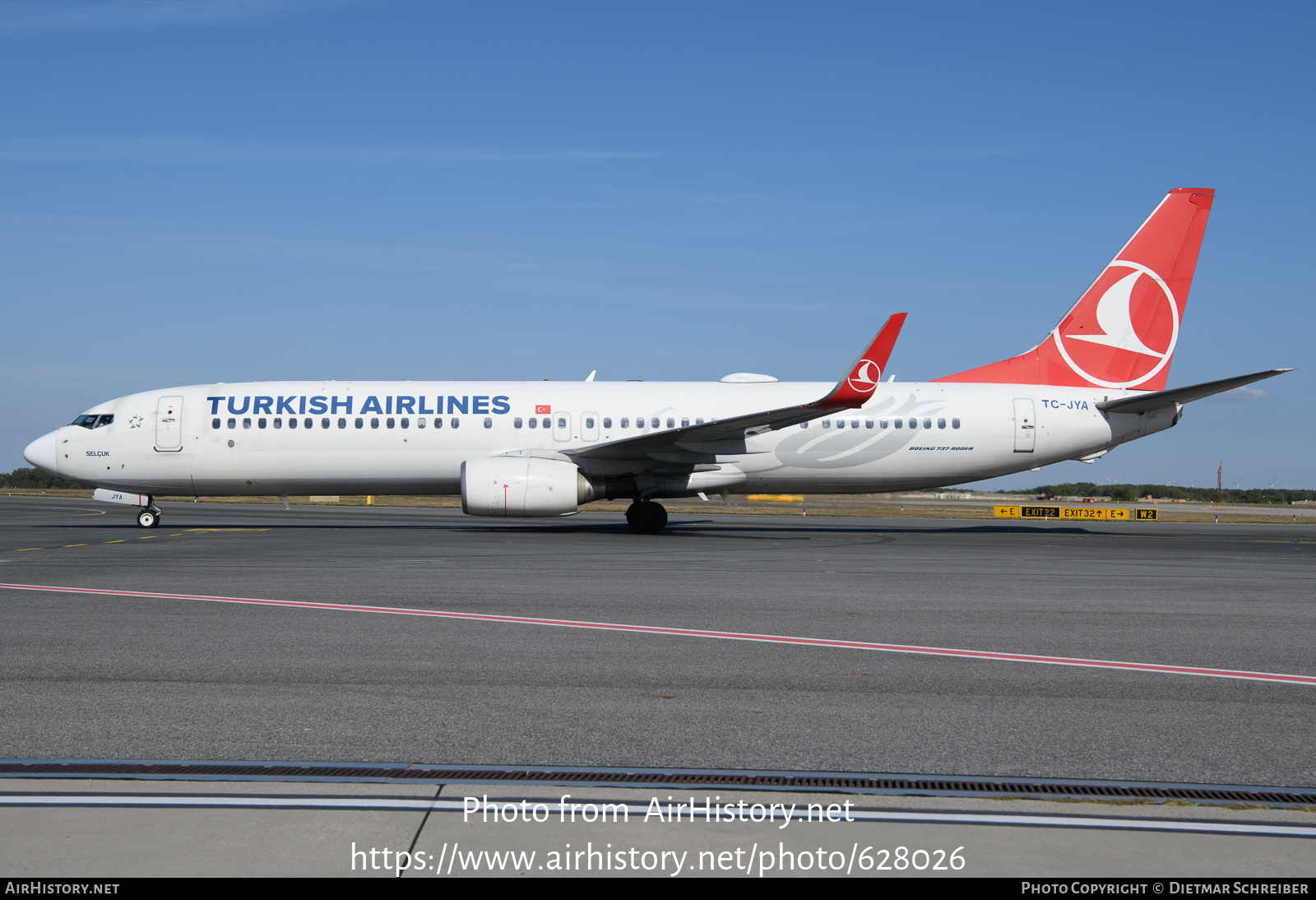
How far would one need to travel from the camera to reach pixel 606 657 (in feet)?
23.9

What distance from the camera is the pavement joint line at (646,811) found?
12.0 ft

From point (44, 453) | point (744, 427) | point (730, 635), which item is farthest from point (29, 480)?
point (730, 635)

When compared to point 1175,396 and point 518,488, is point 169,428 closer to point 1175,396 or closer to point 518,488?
point 518,488

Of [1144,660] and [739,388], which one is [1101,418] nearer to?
[739,388]

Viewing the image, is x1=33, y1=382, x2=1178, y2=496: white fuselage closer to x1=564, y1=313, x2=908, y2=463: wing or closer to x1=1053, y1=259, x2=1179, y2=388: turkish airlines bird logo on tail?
x1=564, y1=313, x2=908, y2=463: wing

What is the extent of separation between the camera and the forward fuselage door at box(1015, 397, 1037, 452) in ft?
78.8

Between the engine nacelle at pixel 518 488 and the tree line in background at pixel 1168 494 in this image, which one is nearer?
the engine nacelle at pixel 518 488

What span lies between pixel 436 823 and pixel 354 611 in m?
6.28

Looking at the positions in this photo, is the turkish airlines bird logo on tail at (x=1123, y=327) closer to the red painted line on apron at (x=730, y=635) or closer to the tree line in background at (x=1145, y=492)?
the red painted line on apron at (x=730, y=635)

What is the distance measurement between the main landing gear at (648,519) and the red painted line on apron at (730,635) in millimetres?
13058

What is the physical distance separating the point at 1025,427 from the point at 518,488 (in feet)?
41.1

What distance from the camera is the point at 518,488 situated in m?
20.7

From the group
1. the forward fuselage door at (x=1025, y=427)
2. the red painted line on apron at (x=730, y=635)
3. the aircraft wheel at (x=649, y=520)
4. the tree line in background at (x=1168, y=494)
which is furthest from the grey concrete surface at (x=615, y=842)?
the tree line in background at (x=1168, y=494)

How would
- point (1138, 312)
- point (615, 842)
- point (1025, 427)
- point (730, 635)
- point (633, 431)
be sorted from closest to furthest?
1. point (615, 842)
2. point (730, 635)
3. point (633, 431)
4. point (1025, 427)
5. point (1138, 312)
